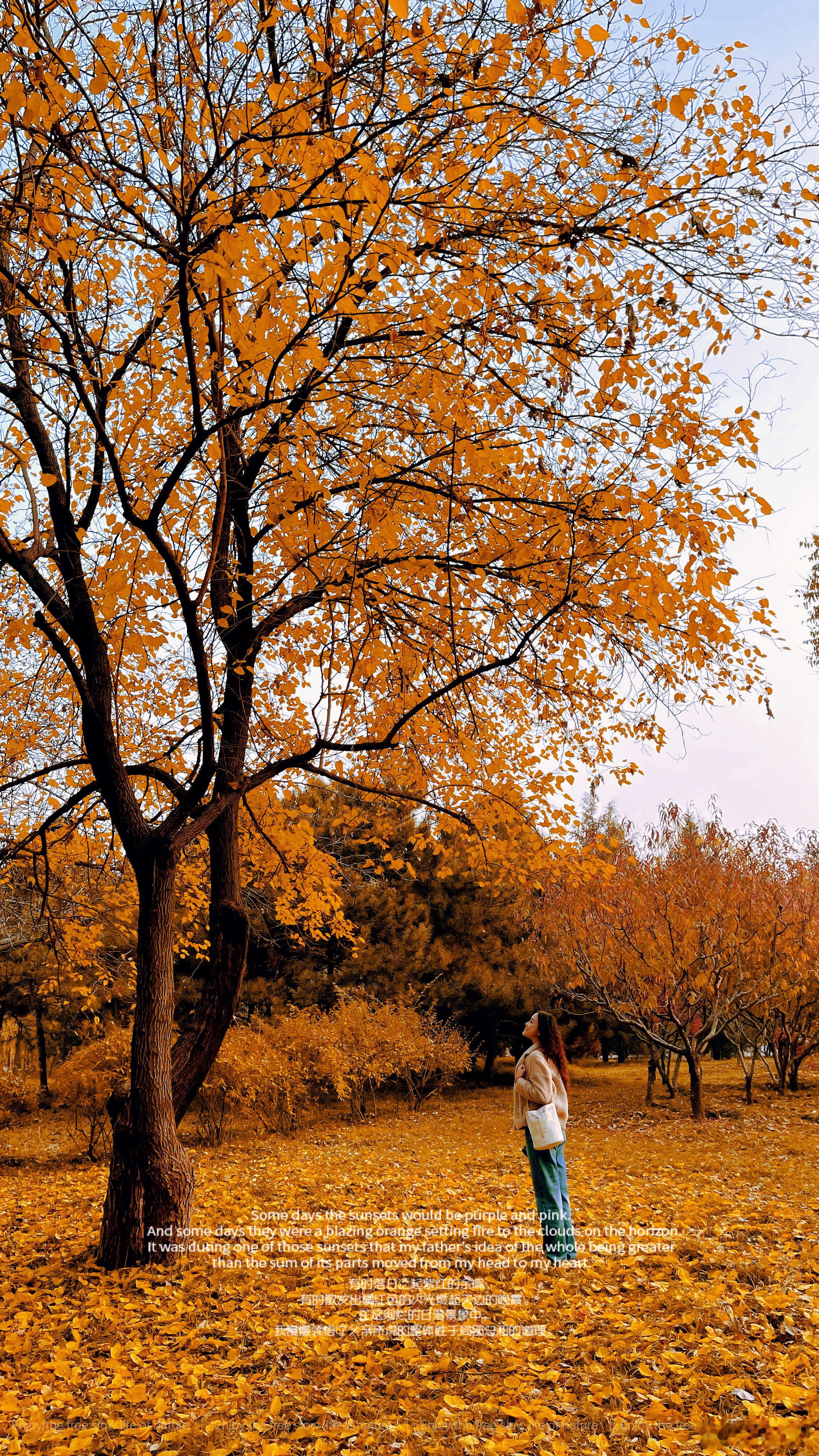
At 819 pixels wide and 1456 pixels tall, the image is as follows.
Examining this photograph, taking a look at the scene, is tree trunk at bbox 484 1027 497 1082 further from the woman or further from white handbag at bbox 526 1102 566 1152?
white handbag at bbox 526 1102 566 1152

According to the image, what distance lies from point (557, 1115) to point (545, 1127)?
0.47 feet

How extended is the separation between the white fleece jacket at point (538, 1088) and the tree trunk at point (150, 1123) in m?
1.96

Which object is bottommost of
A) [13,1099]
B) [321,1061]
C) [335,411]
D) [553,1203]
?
[13,1099]

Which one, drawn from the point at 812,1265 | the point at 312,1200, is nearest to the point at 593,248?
the point at 812,1265

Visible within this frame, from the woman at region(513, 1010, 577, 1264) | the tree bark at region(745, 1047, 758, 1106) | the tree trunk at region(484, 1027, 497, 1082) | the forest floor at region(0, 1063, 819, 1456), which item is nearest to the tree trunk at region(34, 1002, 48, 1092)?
the tree trunk at region(484, 1027, 497, 1082)

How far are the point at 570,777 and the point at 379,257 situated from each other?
3.66 metres

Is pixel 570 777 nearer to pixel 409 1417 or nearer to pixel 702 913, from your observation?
pixel 409 1417

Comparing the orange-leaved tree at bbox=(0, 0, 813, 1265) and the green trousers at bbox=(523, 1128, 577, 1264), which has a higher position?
the orange-leaved tree at bbox=(0, 0, 813, 1265)

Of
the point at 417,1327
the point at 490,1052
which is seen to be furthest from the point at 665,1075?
the point at 417,1327

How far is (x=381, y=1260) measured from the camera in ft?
16.0

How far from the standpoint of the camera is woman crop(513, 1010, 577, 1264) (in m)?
4.84

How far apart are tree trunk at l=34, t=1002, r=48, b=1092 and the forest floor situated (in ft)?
34.6

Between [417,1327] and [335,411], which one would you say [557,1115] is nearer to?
[417,1327]

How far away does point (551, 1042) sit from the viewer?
16.6 feet
